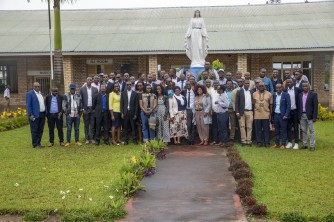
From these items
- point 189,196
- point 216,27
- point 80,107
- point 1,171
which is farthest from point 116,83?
point 216,27

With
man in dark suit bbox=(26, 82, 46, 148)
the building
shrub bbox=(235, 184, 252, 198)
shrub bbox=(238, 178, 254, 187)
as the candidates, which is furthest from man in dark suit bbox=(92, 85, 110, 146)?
the building

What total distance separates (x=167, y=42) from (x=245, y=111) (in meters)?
9.93

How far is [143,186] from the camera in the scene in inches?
291

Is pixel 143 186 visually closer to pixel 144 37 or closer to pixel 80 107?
pixel 80 107

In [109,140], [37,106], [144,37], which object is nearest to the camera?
[37,106]

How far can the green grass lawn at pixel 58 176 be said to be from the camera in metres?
6.72

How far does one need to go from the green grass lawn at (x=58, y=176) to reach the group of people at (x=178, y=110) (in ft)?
2.29

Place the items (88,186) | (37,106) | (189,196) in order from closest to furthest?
(189,196)
(88,186)
(37,106)

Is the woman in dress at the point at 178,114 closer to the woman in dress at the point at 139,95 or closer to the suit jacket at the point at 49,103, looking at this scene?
the woman in dress at the point at 139,95

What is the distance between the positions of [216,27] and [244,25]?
140cm

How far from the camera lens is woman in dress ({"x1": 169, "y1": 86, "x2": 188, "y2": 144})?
12023 mm

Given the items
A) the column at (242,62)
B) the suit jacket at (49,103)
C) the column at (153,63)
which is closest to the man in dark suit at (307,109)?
the suit jacket at (49,103)

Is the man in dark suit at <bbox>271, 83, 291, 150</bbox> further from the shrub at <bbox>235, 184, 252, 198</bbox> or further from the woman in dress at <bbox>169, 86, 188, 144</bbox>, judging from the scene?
the shrub at <bbox>235, 184, 252, 198</bbox>

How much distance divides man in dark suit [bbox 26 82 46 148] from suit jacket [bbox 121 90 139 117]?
2079 mm
